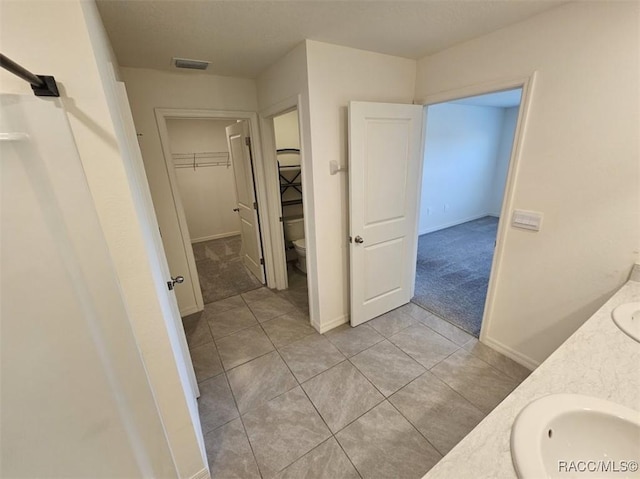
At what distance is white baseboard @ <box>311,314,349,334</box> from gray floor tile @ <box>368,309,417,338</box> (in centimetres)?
24

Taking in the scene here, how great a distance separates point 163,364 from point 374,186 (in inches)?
71.8

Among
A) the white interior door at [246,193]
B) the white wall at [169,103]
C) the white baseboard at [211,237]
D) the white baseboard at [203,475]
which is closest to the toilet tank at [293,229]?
the white interior door at [246,193]

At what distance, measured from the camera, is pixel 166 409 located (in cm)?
115

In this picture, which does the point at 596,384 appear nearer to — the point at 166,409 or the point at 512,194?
the point at 512,194

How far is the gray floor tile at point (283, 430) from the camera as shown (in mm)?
1411

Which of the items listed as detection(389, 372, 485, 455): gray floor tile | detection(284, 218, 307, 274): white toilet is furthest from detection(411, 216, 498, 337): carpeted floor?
detection(284, 218, 307, 274): white toilet

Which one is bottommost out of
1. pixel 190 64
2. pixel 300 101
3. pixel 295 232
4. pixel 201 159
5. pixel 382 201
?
pixel 295 232

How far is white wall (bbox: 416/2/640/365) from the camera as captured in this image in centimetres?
132

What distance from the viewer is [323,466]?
136cm

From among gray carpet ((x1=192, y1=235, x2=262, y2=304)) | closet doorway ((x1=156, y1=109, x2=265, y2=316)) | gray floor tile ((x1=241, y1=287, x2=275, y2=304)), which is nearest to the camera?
closet doorway ((x1=156, y1=109, x2=265, y2=316))

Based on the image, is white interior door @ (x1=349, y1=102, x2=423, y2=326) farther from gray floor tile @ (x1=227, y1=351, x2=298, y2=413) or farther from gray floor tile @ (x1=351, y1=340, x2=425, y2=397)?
gray floor tile @ (x1=227, y1=351, x2=298, y2=413)

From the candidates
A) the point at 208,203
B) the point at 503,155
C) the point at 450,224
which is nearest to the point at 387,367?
the point at 450,224

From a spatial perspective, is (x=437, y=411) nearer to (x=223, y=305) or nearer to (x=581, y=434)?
(x=581, y=434)

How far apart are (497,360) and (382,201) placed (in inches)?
60.2
